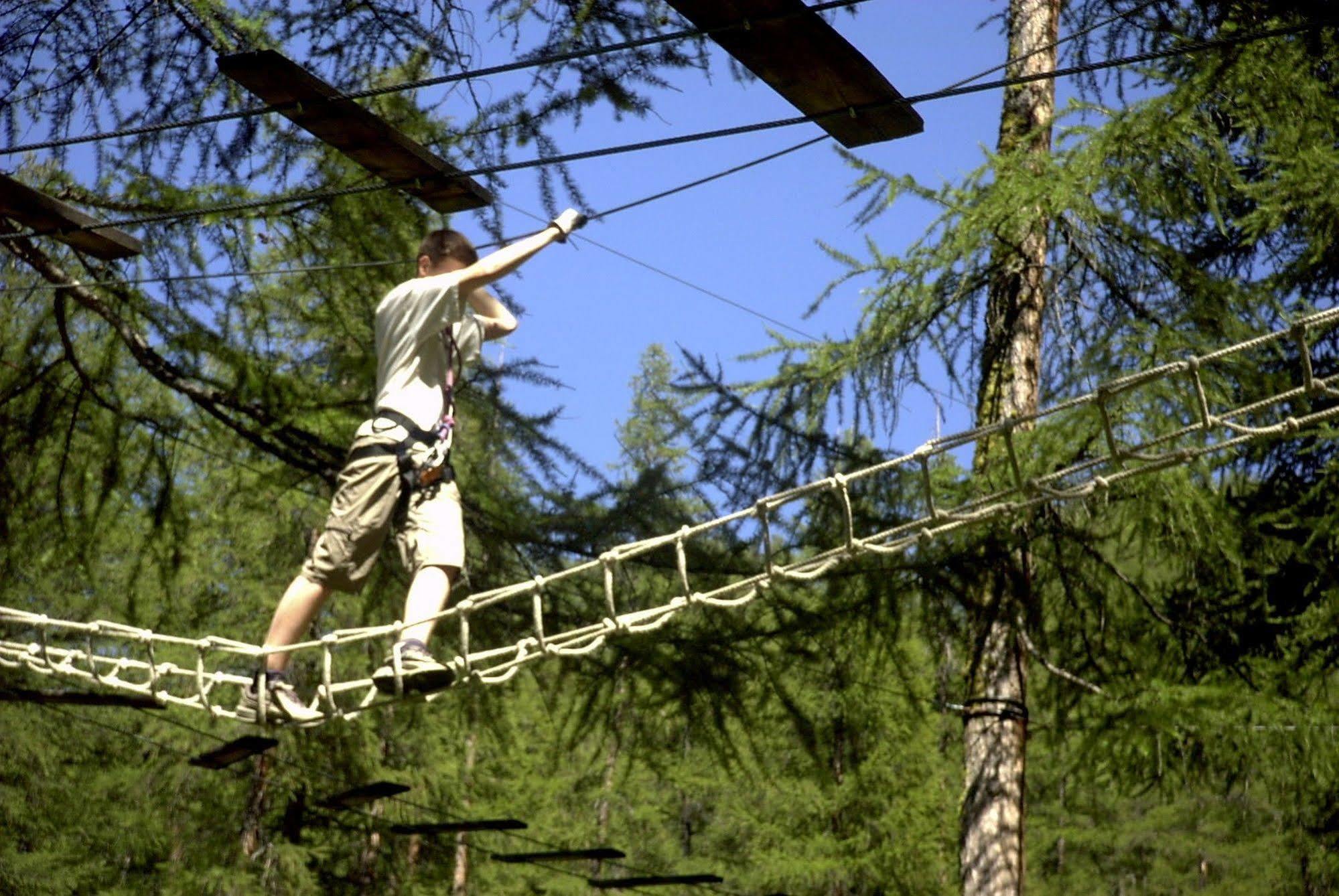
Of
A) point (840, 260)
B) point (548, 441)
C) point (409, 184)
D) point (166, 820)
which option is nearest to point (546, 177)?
point (409, 184)

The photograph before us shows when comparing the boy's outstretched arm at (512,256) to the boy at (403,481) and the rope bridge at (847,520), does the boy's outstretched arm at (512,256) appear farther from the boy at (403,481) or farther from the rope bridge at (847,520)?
the rope bridge at (847,520)

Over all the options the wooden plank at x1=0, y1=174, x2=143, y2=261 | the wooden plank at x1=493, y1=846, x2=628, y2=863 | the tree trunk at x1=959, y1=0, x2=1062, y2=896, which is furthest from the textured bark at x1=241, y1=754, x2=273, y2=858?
the wooden plank at x1=0, y1=174, x2=143, y2=261

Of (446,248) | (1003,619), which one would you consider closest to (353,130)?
(446,248)

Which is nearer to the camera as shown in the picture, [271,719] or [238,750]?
[271,719]

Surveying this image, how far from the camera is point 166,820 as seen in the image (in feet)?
41.1

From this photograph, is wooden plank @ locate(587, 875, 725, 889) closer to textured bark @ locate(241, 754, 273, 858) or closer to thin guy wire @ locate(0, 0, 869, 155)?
thin guy wire @ locate(0, 0, 869, 155)

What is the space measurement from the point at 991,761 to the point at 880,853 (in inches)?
310

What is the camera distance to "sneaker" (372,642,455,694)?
362cm

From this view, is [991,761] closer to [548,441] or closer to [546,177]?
[548,441]

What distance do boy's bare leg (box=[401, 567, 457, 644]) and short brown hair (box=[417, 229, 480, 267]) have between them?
2.71 ft

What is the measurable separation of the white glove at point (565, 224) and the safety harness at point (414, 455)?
55 centimetres

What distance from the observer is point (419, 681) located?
3.65m

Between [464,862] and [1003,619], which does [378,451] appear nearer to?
[1003,619]

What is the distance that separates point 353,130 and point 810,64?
1.57m
